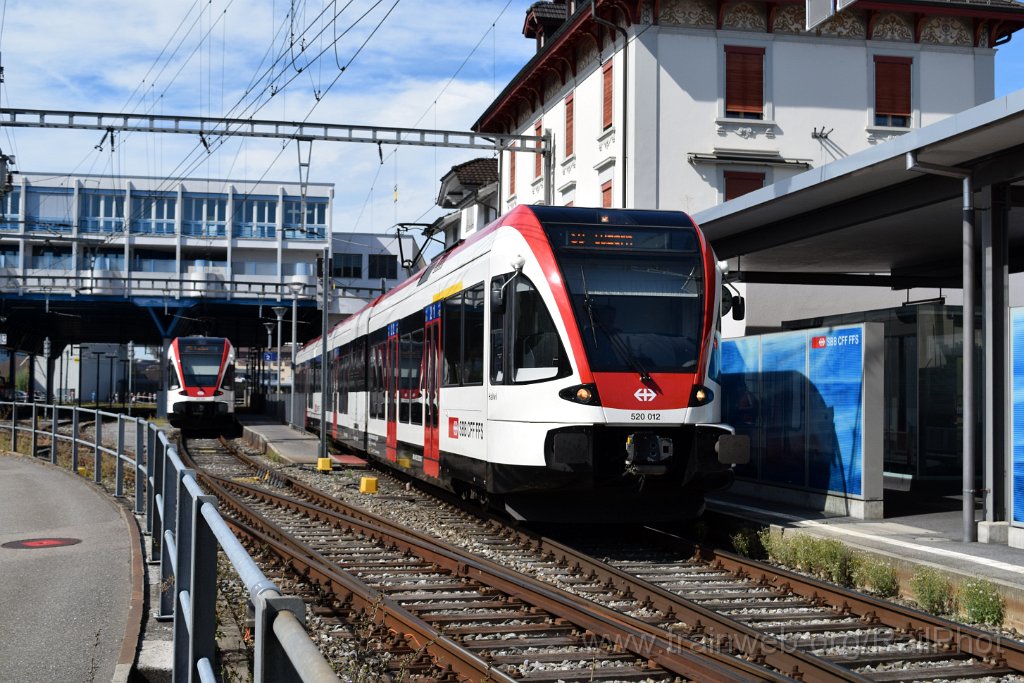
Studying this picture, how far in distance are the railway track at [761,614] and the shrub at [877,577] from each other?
69 centimetres

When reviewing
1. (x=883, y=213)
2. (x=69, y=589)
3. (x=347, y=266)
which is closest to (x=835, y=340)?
(x=883, y=213)

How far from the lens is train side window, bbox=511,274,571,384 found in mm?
11352

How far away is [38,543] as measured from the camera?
36.1ft

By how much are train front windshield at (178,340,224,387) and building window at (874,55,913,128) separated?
2193 centimetres

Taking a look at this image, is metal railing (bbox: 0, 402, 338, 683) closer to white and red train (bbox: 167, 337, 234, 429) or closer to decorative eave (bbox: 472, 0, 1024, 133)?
decorative eave (bbox: 472, 0, 1024, 133)

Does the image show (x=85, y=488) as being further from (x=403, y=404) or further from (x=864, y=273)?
(x=864, y=273)

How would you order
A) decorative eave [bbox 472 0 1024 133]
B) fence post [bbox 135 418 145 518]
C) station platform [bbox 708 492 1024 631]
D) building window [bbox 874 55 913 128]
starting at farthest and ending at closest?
building window [bbox 874 55 913 128], decorative eave [bbox 472 0 1024 133], fence post [bbox 135 418 145 518], station platform [bbox 708 492 1024 631]

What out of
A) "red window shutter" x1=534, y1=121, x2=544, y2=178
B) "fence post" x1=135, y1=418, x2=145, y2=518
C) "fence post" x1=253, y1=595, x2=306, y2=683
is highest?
"red window shutter" x1=534, y1=121, x2=544, y2=178

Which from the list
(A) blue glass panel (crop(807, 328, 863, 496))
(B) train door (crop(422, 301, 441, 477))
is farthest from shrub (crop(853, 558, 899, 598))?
(B) train door (crop(422, 301, 441, 477))

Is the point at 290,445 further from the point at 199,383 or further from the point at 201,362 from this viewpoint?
the point at 201,362

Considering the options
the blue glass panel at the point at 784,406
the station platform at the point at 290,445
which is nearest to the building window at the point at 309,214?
the station platform at the point at 290,445

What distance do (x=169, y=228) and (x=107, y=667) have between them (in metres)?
83.8

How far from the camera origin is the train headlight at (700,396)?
37.8 feet

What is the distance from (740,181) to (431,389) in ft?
59.8
